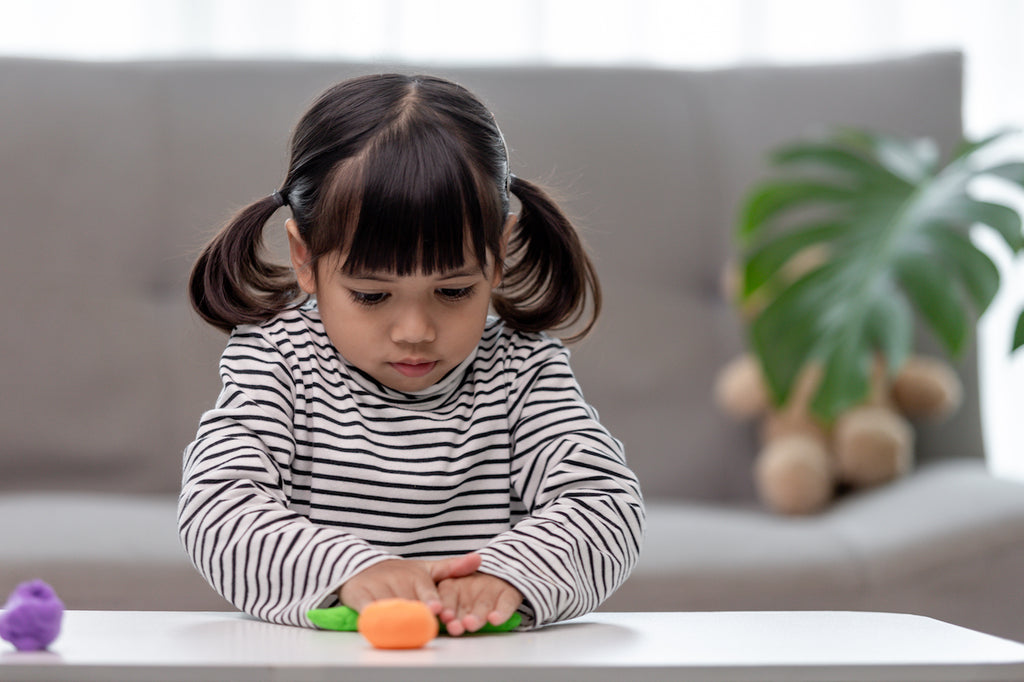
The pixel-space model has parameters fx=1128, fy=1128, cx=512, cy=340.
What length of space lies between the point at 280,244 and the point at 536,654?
98 centimetres

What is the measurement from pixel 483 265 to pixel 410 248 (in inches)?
2.4

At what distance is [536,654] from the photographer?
58cm

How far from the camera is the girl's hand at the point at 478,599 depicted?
26.9 inches

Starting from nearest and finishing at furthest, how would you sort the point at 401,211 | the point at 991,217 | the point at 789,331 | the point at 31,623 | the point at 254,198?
the point at 31,623 < the point at 401,211 < the point at 991,217 < the point at 789,331 < the point at 254,198

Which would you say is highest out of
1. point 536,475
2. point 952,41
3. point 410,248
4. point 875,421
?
point 952,41

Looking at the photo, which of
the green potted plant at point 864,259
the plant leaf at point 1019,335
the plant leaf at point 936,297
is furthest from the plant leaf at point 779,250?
the plant leaf at point 1019,335

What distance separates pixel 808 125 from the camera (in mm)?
1789

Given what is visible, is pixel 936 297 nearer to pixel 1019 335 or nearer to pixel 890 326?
pixel 890 326

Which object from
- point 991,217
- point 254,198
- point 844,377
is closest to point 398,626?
point 844,377

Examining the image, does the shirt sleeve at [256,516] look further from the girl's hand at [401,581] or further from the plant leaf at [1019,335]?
the plant leaf at [1019,335]

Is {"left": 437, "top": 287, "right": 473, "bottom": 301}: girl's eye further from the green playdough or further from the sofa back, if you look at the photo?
the sofa back

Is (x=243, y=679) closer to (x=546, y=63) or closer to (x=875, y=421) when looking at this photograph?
(x=875, y=421)

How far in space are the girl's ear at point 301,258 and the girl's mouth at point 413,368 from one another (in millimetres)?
99

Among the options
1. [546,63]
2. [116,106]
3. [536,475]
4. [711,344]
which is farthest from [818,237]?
[116,106]
